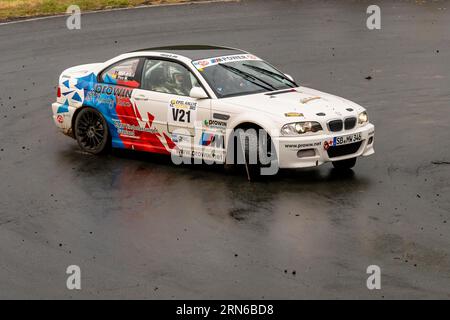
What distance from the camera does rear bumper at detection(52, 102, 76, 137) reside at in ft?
50.8

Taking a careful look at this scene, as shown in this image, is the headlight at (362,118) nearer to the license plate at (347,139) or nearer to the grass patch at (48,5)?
the license plate at (347,139)

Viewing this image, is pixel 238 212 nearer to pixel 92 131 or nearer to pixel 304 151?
pixel 304 151

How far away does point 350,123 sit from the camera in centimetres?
1354

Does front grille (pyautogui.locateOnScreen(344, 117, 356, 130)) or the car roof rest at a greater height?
the car roof

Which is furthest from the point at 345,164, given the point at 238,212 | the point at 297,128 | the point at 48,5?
the point at 48,5

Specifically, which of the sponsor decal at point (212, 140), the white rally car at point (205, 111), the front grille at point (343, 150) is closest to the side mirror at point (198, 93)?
the white rally car at point (205, 111)

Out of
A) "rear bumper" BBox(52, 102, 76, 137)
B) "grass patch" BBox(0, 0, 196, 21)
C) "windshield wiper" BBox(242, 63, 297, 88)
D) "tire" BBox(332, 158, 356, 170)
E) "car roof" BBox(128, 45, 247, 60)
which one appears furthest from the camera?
"grass patch" BBox(0, 0, 196, 21)

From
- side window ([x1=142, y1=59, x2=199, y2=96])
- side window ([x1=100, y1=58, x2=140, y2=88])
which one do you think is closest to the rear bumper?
side window ([x1=100, y1=58, x2=140, y2=88])

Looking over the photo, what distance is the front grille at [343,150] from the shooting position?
13.3 m

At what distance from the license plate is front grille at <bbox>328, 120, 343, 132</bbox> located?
130mm

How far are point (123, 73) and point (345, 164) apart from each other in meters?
3.43

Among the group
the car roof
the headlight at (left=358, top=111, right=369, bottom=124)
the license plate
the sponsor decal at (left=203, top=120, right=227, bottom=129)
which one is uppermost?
the car roof

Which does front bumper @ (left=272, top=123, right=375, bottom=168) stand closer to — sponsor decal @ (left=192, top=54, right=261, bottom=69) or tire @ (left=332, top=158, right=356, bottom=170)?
tire @ (left=332, top=158, right=356, bottom=170)
